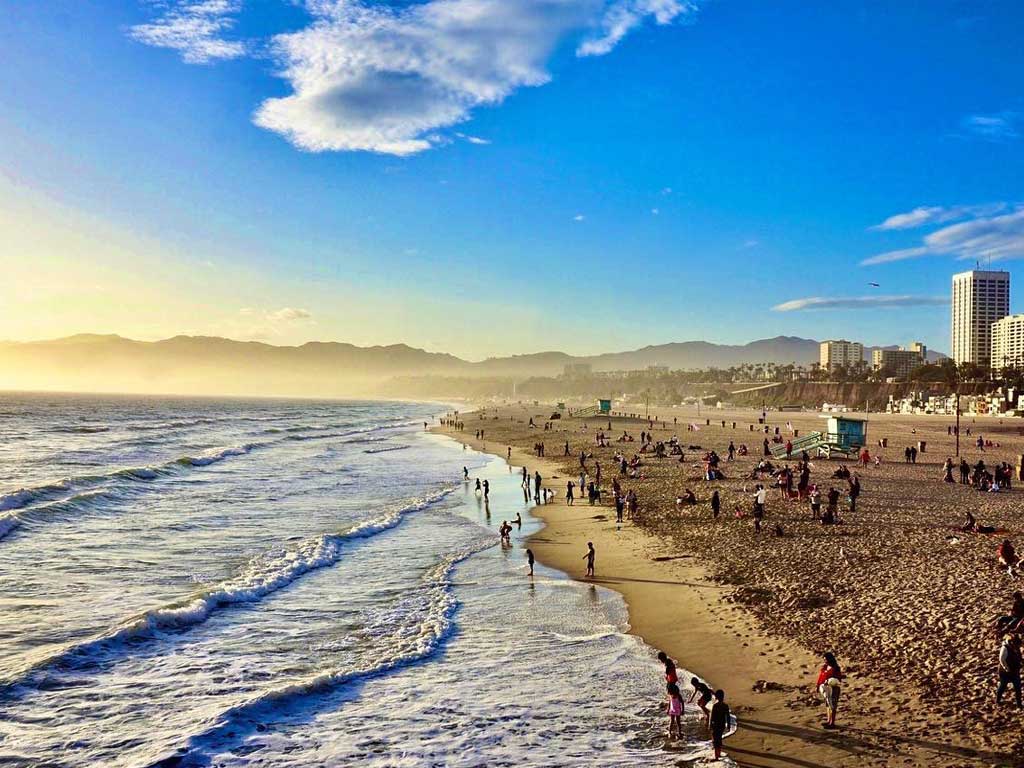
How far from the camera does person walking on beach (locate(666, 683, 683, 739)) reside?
979cm

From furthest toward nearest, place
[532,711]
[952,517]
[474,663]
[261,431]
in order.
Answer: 1. [261,431]
2. [952,517]
3. [474,663]
4. [532,711]

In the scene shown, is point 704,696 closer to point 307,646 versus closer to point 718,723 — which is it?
point 718,723

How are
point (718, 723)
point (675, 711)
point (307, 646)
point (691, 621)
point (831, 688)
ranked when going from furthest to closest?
point (691, 621)
point (307, 646)
point (675, 711)
point (831, 688)
point (718, 723)

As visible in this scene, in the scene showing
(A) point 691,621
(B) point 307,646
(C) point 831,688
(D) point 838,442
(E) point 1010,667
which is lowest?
(B) point 307,646

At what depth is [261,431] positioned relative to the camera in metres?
86.4

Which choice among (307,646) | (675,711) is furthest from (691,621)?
(307,646)

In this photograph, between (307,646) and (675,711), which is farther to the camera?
(307,646)

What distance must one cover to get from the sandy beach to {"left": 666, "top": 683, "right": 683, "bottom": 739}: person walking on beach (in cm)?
80

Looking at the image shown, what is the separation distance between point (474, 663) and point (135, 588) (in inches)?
425

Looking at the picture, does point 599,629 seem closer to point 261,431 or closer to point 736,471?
point 736,471

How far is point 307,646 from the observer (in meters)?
14.1

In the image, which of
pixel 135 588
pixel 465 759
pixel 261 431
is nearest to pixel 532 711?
pixel 465 759

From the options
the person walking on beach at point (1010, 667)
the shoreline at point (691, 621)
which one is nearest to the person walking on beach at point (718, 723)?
the shoreline at point (691, 621)

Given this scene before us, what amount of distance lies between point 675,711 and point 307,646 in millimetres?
7935
